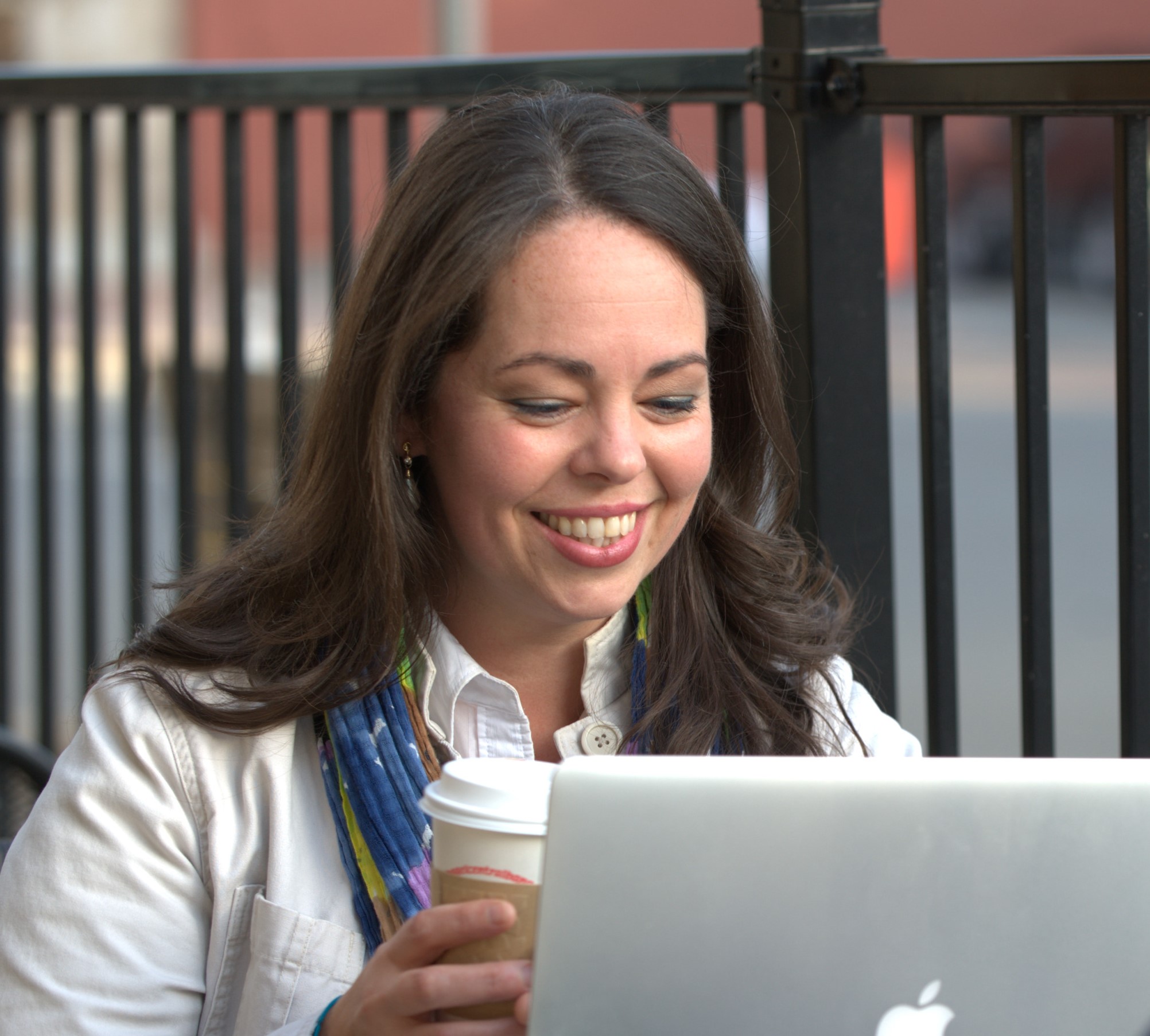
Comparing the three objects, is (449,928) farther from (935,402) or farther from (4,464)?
(4,464)

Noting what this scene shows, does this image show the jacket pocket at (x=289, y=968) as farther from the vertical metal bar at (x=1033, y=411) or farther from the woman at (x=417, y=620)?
the vertical metal bar at (x=1033, y=411)

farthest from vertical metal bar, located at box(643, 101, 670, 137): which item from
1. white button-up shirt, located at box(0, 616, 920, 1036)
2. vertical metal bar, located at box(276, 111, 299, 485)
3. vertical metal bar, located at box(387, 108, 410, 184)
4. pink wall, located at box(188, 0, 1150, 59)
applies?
pink wall, located at box(188, 0, 1150, 59)

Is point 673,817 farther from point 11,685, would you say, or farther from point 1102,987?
point 11,685

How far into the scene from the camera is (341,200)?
274 cm

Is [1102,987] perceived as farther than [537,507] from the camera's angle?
No

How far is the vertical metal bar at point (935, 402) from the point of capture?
79.2 inches

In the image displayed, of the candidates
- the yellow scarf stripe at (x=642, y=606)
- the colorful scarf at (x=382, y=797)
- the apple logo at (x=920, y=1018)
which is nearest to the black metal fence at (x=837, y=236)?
the yellow scarf stripe at (x=642, y=606)

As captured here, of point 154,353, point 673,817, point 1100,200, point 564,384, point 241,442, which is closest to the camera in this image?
point 673,817

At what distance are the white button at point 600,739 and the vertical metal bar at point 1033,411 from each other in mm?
534

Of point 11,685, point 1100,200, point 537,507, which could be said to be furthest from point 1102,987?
point 1100,200

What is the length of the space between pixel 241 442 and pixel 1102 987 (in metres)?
2.18

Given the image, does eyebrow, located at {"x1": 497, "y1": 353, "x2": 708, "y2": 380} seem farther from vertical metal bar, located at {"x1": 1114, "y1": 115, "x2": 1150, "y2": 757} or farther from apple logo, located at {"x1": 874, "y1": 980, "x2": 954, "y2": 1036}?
apple logo, located at {"x1": 874, "y1": 980, "x2": 954, "y2": 1036}

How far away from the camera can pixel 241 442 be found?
295 cm

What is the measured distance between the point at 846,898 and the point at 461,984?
0.27m
